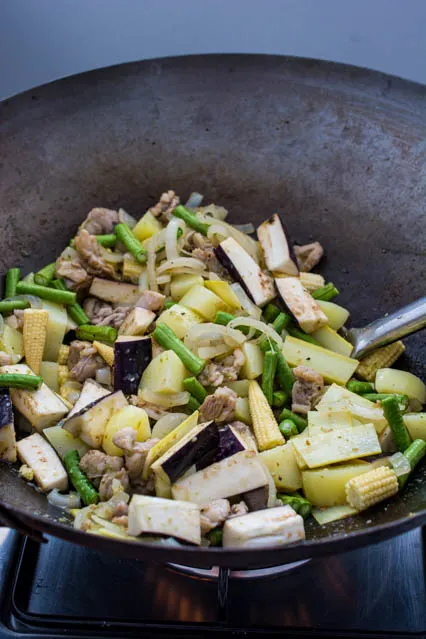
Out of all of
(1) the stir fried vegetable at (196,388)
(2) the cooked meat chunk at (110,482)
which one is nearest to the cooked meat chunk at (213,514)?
(1) the stir fried vegetable at (196,388)

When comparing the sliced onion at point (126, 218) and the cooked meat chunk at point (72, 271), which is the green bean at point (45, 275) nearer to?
the cooked meat chunk at point (72, 271)

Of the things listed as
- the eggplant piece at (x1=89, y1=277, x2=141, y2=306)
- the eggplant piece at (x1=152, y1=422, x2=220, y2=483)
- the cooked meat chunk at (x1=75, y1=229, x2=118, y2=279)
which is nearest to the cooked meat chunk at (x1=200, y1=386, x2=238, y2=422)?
the eggplant piece at (x1=152, y1=422, x2=220, y2=483)

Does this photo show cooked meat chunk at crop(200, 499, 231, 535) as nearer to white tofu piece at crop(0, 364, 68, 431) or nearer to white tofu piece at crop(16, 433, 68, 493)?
white tofu piece at crop(16, 433, 68, 493)

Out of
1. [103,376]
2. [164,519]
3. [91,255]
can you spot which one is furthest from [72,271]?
[164,519]

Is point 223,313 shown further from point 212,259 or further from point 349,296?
point 349,296

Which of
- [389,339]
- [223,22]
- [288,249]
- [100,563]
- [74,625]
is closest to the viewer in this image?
[74,625]

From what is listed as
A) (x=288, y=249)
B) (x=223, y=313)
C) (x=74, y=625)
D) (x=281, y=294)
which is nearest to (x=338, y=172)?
(x=288, y=249)

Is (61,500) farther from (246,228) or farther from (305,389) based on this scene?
(246,228)
